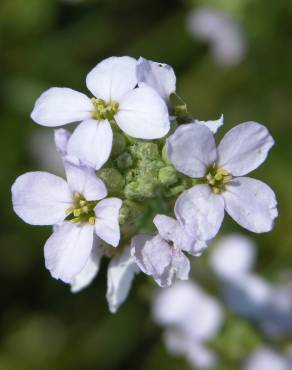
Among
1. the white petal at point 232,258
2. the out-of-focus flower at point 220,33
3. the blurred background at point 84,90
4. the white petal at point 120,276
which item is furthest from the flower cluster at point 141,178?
the out-of-focus flower at point 220,33

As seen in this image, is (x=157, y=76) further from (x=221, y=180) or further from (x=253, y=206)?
(x=253, y=206)

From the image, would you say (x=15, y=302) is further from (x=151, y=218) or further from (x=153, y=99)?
(x=153, y=99)

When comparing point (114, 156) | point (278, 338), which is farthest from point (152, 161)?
point (278, 338)

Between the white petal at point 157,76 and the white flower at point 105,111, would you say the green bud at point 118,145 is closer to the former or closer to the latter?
the white flower at point 105,111

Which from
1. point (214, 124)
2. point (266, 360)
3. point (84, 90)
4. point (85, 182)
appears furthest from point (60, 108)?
point (84, 90)

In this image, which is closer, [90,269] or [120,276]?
[120,276]

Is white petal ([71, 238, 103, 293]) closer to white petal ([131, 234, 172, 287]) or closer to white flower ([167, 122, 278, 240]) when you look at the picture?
white petal ([131, 234, 172, 287])
